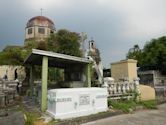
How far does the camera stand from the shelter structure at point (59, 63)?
26.0 ft

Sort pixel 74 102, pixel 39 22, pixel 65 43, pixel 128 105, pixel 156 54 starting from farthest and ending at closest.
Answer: pixel 39 22, pixel 156 54, pixel 65 43, pixel 128 105, pixel 74 102

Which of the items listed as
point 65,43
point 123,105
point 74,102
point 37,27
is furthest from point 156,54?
point 37,27

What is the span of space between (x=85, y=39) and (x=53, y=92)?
13111mm

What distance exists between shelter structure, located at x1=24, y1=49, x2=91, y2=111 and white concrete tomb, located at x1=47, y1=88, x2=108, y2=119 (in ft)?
2.57

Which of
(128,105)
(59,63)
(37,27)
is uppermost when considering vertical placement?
(37,27)

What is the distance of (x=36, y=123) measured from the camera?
6453mm

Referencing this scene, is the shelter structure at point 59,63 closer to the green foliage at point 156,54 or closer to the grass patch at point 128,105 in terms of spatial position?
the grass patch at point 128,105

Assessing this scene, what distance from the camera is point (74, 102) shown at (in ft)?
23.2

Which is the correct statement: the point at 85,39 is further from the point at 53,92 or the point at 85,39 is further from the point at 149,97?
the point at 53,92

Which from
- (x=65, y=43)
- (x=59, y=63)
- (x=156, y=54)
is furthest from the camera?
(x=156, y=54)

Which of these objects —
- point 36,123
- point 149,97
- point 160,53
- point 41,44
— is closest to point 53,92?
point 36,123

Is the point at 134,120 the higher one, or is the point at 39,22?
the point at 39,22

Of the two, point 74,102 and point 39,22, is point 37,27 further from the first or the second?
point 74,102

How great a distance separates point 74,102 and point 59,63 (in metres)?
4.90
